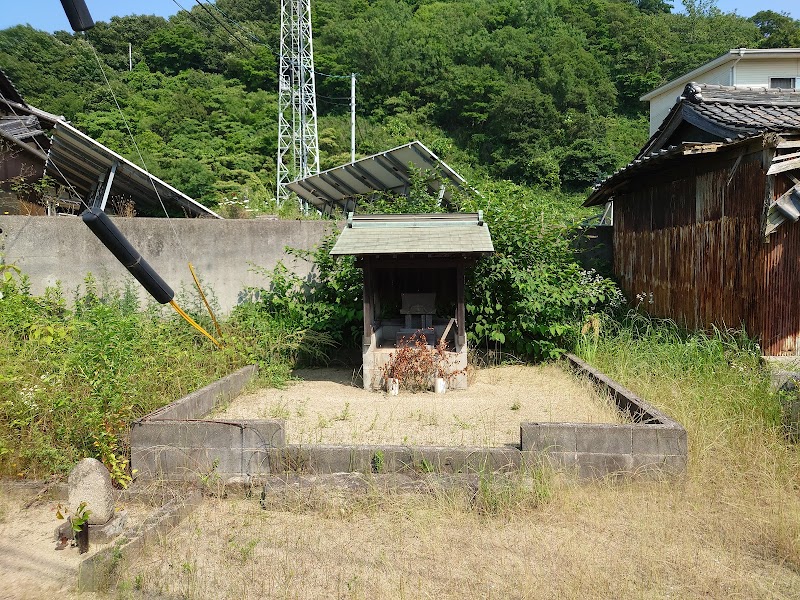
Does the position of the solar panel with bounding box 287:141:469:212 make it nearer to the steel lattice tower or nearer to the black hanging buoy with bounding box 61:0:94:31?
the steel lattice tower

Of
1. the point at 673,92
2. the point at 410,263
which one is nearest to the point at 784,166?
the point at 410,263

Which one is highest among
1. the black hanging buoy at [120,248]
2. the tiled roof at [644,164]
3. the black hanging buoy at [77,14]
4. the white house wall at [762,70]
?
the white house wall at [762,70]

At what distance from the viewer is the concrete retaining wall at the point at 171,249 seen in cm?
913

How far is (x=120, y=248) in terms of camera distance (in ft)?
19.0

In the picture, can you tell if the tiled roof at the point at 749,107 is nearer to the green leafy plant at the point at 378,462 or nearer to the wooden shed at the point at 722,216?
the wooden shed at the point at 722,216

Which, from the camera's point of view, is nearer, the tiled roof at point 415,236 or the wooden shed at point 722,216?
the wooden shed at point 722,216

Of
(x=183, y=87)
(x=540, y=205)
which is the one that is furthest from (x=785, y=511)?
(x=183, y=87)

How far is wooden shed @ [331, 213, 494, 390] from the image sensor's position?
24.1 ft

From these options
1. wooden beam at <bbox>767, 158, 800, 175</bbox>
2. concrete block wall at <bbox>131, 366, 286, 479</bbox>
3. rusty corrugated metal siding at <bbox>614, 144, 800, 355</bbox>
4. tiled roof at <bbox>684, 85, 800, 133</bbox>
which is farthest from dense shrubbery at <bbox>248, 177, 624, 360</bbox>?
concrete block wall at <bbox>131, 366, 286, 479</bbox>

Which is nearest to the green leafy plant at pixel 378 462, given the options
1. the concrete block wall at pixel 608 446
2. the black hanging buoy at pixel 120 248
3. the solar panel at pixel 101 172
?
the concrete block wall at pixel 608 446

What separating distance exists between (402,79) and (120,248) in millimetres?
34759

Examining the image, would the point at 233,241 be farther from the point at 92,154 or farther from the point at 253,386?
the point at 92,154

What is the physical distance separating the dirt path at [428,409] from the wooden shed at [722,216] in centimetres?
195

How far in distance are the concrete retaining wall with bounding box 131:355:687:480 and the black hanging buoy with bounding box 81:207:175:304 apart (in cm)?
164
